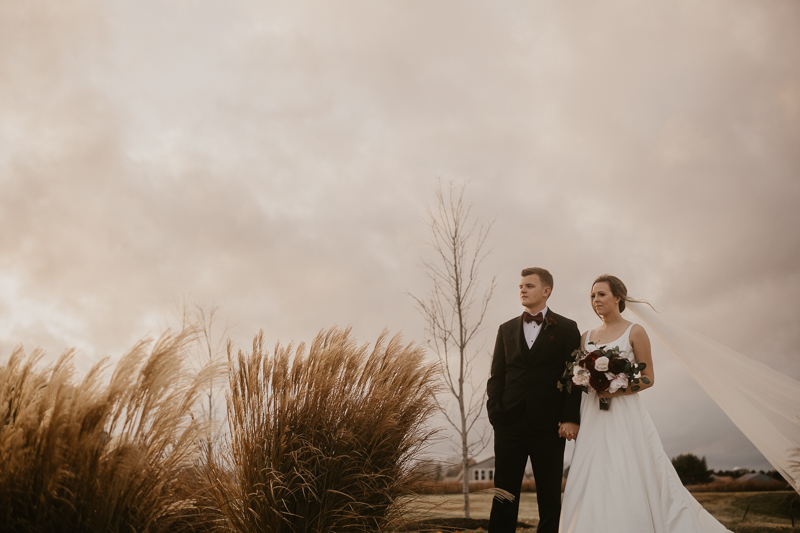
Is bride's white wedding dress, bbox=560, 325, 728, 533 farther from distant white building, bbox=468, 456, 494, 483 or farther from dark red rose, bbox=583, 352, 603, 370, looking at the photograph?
distant white building, bbox=468, 456, 494, 483

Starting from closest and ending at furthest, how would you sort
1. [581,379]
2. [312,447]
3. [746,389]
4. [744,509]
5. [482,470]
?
[312,447]
[581,379]
[746,389]
[744,509]
[482,470]

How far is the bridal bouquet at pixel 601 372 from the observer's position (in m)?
3.51

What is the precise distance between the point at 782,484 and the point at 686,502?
5294 millimetres

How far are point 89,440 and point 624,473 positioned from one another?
3441 mm

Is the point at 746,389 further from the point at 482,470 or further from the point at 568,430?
the point at 482,470

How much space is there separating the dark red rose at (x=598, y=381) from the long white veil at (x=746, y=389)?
104 centimetres

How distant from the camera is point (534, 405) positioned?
3555mm

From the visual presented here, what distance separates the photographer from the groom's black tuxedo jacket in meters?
3.58

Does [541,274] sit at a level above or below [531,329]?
above

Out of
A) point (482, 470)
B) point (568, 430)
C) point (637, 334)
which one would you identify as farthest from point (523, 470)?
point (482, 470)

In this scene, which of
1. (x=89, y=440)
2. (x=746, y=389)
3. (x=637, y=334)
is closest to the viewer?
(x=89, y=440)

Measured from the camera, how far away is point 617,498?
11.4 ft

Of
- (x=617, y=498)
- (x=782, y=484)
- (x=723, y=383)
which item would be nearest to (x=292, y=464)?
(x=617, y=498)

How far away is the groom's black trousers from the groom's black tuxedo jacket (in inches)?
3.4
